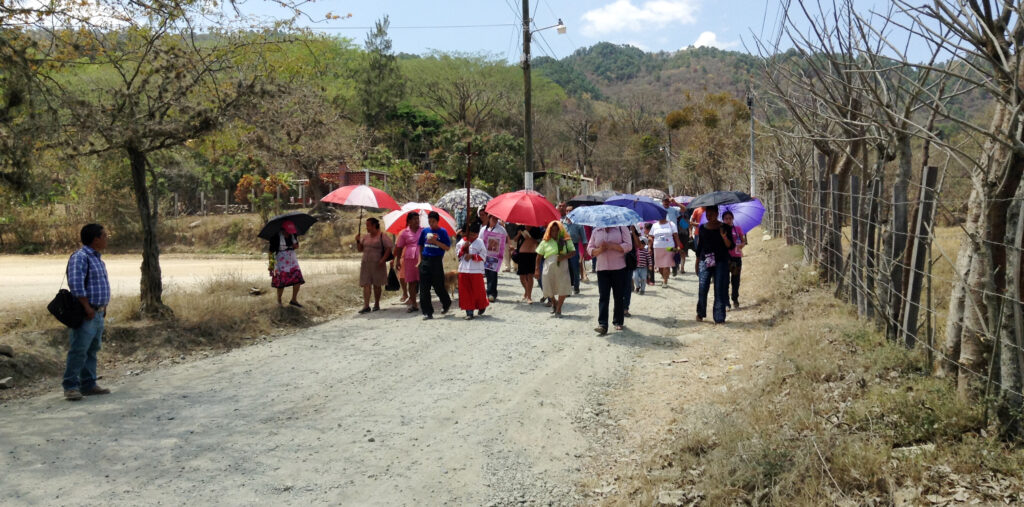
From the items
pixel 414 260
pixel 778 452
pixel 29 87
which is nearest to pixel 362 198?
pixel 414 260

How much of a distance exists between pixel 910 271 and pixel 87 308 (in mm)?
7980

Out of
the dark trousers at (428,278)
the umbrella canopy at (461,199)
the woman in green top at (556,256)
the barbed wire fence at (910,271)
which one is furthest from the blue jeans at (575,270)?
the umbrella canopy at (461,199)

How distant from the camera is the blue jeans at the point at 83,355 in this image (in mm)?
7258

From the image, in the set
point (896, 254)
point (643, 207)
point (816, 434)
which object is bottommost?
point (816, 434)

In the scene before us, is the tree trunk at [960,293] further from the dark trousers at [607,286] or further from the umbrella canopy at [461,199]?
the umbrella canopy at [461,199]

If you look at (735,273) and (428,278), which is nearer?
(428,278)

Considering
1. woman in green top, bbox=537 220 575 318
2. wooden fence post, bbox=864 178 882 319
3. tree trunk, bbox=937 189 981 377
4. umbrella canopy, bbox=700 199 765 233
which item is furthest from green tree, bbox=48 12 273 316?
umbrella canopy, bbox=700 199 765 233

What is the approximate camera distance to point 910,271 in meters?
7.14

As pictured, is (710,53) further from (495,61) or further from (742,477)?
(742,477)

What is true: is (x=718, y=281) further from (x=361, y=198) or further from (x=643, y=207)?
(x=643, y=207)

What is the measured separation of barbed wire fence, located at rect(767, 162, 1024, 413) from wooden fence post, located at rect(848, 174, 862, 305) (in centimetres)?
1

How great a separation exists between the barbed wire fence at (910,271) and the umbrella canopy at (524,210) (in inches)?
174

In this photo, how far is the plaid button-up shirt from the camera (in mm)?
7191

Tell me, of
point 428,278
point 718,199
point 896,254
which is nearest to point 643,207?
point 718,199
